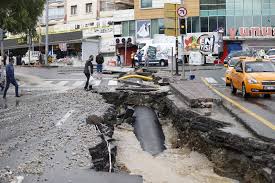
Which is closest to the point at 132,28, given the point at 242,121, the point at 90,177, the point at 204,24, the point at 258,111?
the point at 204,24

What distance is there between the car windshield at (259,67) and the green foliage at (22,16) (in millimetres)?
16035

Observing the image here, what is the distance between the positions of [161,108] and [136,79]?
8.29m

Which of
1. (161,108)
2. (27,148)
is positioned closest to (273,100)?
(161,108)

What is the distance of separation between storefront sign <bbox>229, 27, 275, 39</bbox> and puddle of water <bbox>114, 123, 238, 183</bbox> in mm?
44872

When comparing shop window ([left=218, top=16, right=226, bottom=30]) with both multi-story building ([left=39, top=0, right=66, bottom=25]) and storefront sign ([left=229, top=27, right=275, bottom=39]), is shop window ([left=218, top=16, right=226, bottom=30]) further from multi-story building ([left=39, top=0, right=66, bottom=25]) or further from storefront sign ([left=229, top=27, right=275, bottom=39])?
multi-story building ([left=39, top=0, right=66, bottom=25])

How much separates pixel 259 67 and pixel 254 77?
3.98 ft

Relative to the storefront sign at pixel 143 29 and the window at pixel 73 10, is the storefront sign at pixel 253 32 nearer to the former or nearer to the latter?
the storefront sign at pixel 143 29

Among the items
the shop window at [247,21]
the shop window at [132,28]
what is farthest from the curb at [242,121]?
the shop window at [132,28]

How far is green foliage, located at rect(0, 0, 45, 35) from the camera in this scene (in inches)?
1280

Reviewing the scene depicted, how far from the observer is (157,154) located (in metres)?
13.4

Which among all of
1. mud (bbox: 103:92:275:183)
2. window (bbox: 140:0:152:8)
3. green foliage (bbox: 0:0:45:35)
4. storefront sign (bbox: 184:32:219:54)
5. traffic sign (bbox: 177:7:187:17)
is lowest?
mud (bbox: 103:92:275:183)

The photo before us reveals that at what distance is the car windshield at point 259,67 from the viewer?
66.4 ft

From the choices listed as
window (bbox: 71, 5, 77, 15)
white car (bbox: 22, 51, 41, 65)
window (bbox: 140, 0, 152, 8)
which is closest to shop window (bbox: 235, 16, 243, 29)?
window (bbox: 140, 0, 152, 8)

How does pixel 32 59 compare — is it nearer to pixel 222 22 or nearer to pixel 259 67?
pixel 222 22
